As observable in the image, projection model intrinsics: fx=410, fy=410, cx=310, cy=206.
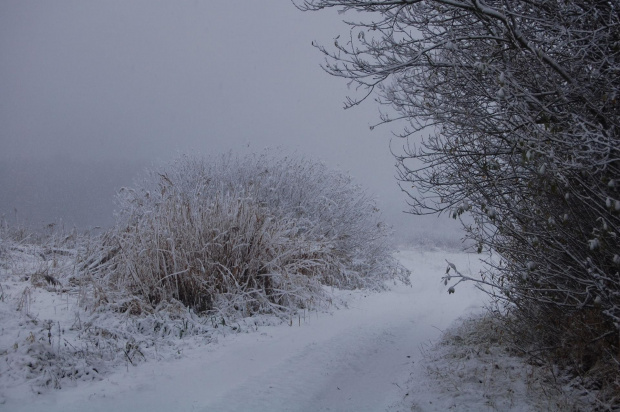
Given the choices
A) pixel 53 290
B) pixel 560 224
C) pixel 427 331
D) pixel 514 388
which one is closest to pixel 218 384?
pixel 514 388

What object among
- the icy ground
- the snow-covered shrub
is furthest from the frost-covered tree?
the snow-covered shrub

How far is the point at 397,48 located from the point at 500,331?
3.22 metres

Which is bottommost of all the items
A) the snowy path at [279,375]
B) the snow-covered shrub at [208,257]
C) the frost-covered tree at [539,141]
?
the snowy path at [279,375]

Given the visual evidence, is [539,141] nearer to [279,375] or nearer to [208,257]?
[279,375]

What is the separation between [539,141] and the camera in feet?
7.43

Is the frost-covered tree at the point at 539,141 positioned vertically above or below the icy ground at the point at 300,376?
above

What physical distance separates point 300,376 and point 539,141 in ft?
8.95

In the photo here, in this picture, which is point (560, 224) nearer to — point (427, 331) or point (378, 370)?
point (378, 370)

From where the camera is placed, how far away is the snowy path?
116 inches

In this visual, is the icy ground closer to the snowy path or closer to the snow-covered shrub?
the snowy path

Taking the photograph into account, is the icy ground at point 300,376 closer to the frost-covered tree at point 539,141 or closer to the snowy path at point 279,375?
the snowy path at point 279,375

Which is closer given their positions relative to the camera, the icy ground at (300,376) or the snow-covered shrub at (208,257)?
the icy ground at (300,376)

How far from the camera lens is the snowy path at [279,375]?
2945 millimetres

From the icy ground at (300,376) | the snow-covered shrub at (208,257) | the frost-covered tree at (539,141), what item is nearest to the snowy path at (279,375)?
the icy ground at (300,376)
